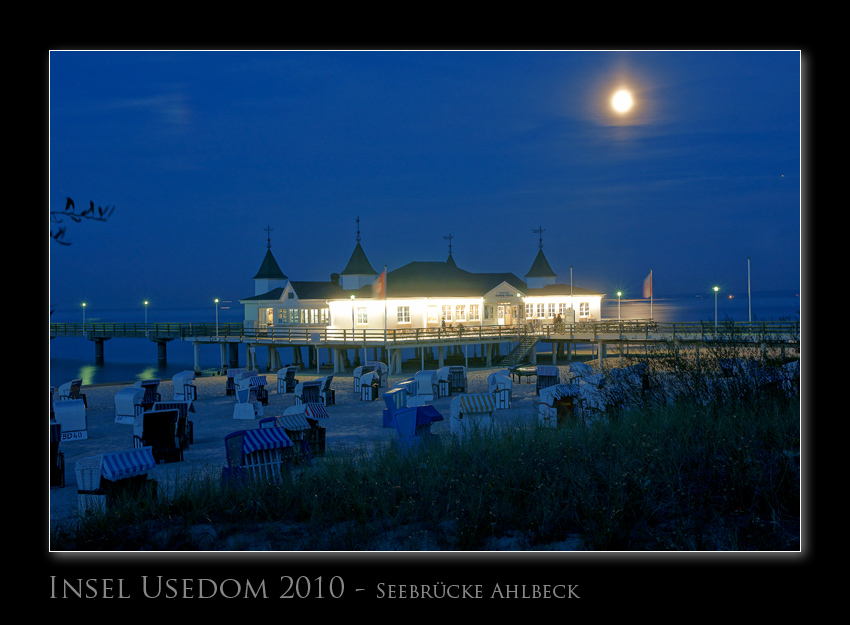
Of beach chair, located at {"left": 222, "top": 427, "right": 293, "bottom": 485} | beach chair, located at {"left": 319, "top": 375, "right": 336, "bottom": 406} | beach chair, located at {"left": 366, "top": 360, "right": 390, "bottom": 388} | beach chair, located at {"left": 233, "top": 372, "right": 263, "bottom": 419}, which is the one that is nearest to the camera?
beach chair, located at {"left": 222, "top": 427, "right": 293, "bottom": 485}

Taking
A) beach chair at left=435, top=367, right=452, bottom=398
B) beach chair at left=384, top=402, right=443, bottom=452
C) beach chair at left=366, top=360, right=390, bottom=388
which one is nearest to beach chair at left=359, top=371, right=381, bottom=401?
beach chair at left=435, top=367, right=452, bottom=398

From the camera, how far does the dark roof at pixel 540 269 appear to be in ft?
153

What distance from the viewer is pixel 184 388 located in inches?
839

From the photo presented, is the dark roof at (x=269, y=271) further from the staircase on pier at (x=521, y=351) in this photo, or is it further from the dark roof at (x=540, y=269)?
the staircase on pier at (x=521, y=351)

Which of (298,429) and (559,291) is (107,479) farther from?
(559,291)

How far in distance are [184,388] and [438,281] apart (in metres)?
21.5

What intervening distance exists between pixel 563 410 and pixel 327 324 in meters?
27.9

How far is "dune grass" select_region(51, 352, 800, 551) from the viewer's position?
5910 mm

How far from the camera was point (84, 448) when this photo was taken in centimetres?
1373

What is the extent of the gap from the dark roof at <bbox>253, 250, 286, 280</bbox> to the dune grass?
1642 inches

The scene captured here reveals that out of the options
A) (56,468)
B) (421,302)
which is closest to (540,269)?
(421,302)

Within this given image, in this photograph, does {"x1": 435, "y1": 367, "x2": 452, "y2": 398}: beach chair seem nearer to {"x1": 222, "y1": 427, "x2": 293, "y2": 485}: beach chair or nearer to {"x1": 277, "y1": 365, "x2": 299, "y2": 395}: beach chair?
{"x1": 277, "y1": 365, "x2": 299, "y2": 395}: beach chair
